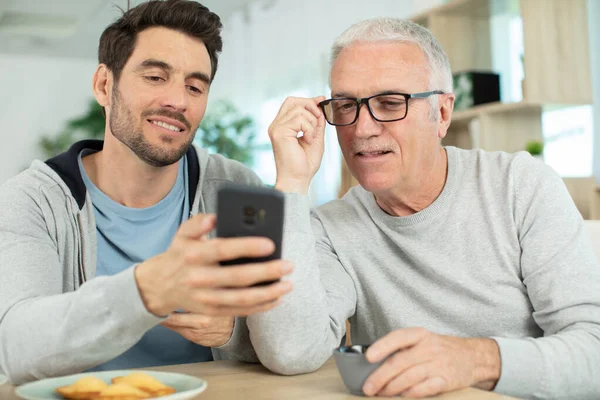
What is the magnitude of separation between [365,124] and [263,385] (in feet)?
2.15

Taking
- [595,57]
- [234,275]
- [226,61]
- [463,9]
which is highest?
[226,61]

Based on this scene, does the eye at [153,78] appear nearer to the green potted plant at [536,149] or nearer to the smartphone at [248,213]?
the smartphone at [248,213]

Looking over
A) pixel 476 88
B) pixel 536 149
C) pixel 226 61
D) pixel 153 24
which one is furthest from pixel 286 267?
pixel 226 61

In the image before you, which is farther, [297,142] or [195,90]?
[195,90]

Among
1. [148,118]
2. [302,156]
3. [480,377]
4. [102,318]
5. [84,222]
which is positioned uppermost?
[148,118]

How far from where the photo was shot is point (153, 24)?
1854 millimetres

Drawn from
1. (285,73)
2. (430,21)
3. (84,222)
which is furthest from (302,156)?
(285,73)

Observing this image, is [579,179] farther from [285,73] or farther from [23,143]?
[23,143]

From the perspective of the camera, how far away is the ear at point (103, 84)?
76.2 inches

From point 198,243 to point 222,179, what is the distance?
3.38 ft

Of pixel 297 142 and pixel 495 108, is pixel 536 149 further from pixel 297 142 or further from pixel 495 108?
pixel 297 142

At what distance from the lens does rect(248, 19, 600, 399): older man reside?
4.15 ft

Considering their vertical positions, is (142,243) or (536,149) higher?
(536,149)

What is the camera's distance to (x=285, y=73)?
311 inches
